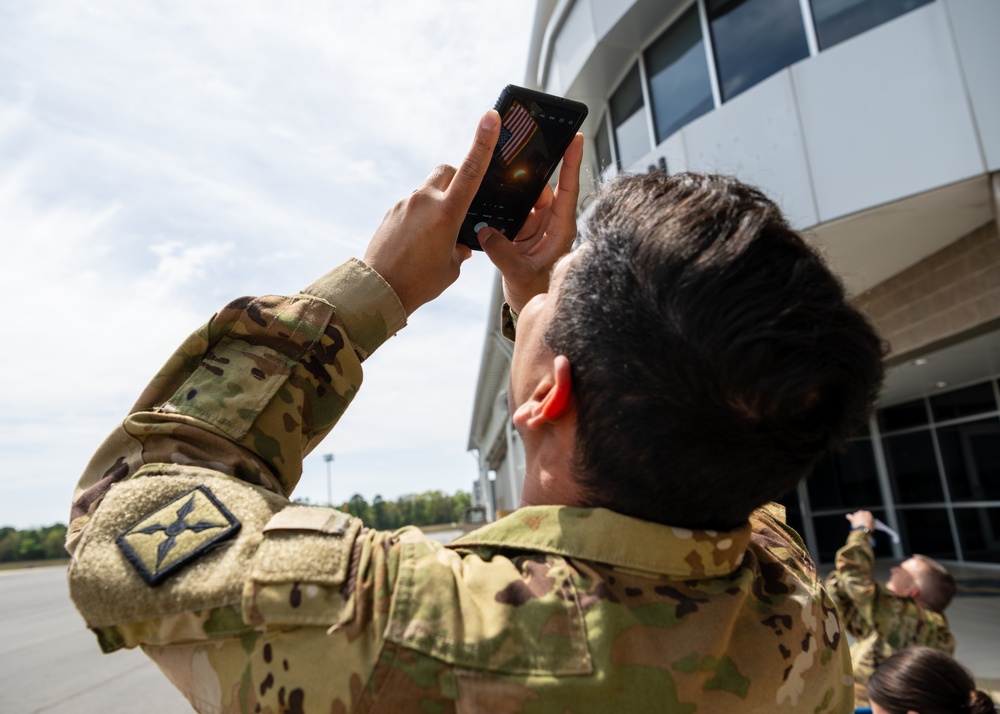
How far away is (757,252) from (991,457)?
577 inches

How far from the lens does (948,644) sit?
3875 millimetres

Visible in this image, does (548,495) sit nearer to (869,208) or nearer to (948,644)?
(948,644)

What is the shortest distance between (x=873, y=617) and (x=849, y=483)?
12833 mm

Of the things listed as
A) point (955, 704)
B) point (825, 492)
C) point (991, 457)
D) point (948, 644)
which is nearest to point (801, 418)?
point (955, 704)

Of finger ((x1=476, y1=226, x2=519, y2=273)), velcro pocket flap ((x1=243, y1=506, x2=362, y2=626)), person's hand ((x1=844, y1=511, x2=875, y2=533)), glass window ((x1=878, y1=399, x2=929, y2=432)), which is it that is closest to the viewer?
velcro pocket flap ((x1=243, y1=506, x2=362, y2=626))

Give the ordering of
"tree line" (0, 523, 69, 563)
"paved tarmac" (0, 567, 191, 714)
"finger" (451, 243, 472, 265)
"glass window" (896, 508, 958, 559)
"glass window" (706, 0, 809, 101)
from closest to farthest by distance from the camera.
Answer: "finger" (451, 243, 472, 265)
"glass window" (706, 0, 809, 101)
"paved tarmac" (0, 567, 191, 714)
"glass window" (896, 508, 958, 559)
"tree line" (0, 523, 69, 563)

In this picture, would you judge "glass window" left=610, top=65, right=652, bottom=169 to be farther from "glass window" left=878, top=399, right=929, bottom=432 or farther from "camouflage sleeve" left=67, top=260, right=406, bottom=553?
"glass window" left=878, top=399, right=929, bottom=432

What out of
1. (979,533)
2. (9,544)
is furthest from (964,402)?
(9,544)

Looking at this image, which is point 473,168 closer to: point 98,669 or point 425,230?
point 425,230

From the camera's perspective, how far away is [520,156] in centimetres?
153

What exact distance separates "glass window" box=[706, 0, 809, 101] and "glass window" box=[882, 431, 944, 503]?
10.3m

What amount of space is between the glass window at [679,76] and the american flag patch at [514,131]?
6.72m

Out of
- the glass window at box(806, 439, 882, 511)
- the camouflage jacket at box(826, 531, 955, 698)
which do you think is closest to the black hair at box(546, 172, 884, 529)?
the camouflage jacket at box(826, 531, 955, 698)

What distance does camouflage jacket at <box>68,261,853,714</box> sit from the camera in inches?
31.1
